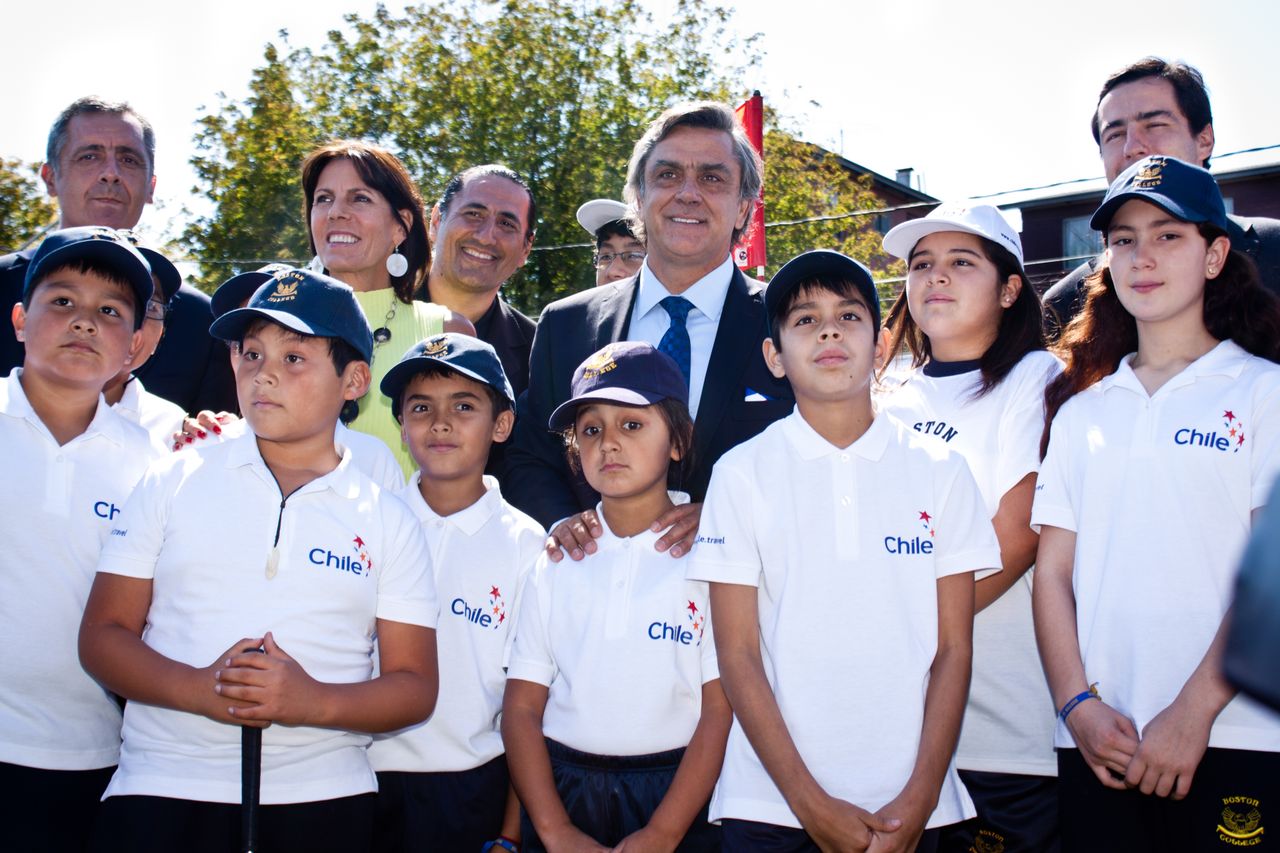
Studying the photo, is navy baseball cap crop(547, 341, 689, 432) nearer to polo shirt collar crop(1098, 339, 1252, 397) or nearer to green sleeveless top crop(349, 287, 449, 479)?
green sleeveless top crop(349, 287, 449, 479)

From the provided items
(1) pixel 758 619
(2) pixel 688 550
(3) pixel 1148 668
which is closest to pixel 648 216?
(2) pixel 688 550

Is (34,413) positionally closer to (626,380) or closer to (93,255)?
(93,255)

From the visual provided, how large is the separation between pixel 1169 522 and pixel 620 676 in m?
1.67

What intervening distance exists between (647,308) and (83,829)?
8.76 ft

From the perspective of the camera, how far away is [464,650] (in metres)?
3.80

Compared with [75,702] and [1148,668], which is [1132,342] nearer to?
[1148,668]

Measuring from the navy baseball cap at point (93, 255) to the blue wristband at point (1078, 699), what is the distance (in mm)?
3215

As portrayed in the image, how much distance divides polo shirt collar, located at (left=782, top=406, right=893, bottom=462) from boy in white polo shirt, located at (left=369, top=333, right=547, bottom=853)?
1.07 meters

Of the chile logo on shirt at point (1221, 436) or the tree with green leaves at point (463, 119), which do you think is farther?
the tree with green leaves at point (463, 119)

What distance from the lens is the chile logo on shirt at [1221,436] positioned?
3195mm

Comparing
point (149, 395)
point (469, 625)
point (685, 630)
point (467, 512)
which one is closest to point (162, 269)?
point (149, 395)

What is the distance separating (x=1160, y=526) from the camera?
320 cm

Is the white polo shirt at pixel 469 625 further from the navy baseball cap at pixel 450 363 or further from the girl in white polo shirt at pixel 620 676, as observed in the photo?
the navy baseball cap at pixel 450 363

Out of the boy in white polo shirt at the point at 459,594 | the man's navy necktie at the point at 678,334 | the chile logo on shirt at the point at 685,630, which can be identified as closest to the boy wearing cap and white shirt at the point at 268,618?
the boy in white polo shirt at the point at 459,594
